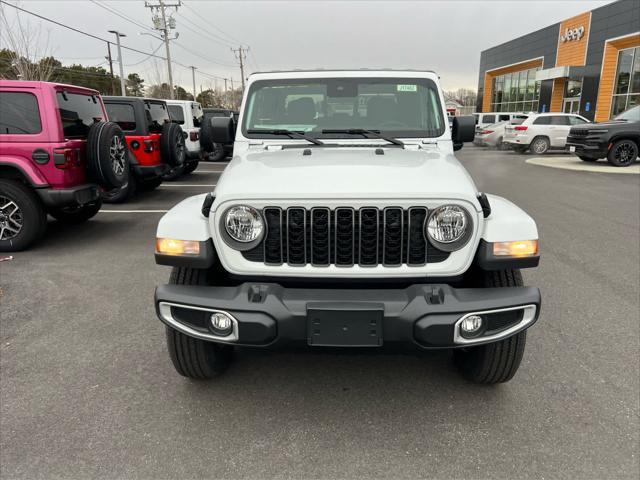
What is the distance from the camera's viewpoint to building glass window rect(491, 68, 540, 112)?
123 ft

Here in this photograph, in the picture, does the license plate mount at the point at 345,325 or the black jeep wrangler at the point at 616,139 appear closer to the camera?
the license plate mount at the point at 345,325

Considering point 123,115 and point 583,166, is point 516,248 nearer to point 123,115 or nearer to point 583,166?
point 123,115

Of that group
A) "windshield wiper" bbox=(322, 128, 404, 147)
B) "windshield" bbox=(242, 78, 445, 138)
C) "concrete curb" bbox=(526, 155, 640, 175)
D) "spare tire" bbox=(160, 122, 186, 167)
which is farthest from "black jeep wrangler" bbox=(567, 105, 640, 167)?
"windshield wiper" bbox=(322, 128, 404, 147)

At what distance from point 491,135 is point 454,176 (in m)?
21.5

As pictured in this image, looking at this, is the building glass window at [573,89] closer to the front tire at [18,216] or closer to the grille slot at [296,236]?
the front tire at [18,216]

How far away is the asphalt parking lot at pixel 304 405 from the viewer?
7.53 ft

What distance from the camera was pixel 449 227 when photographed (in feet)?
7.78

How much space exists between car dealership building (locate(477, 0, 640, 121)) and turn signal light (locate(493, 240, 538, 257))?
2891cm

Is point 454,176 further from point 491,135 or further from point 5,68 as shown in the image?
point 5,68

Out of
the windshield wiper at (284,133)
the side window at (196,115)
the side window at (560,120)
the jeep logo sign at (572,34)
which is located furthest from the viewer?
the jeep logo sign at (572,34)

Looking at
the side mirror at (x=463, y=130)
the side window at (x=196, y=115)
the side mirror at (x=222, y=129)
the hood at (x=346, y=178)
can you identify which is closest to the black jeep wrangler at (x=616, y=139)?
the side window at (x=196, y=115)

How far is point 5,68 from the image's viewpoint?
76.5 ft

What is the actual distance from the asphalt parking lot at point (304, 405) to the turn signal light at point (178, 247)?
3.14ft

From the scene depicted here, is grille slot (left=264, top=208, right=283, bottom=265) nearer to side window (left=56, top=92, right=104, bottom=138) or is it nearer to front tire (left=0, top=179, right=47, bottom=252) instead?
side window (left=56, top=92, right=104, bottom=138)
